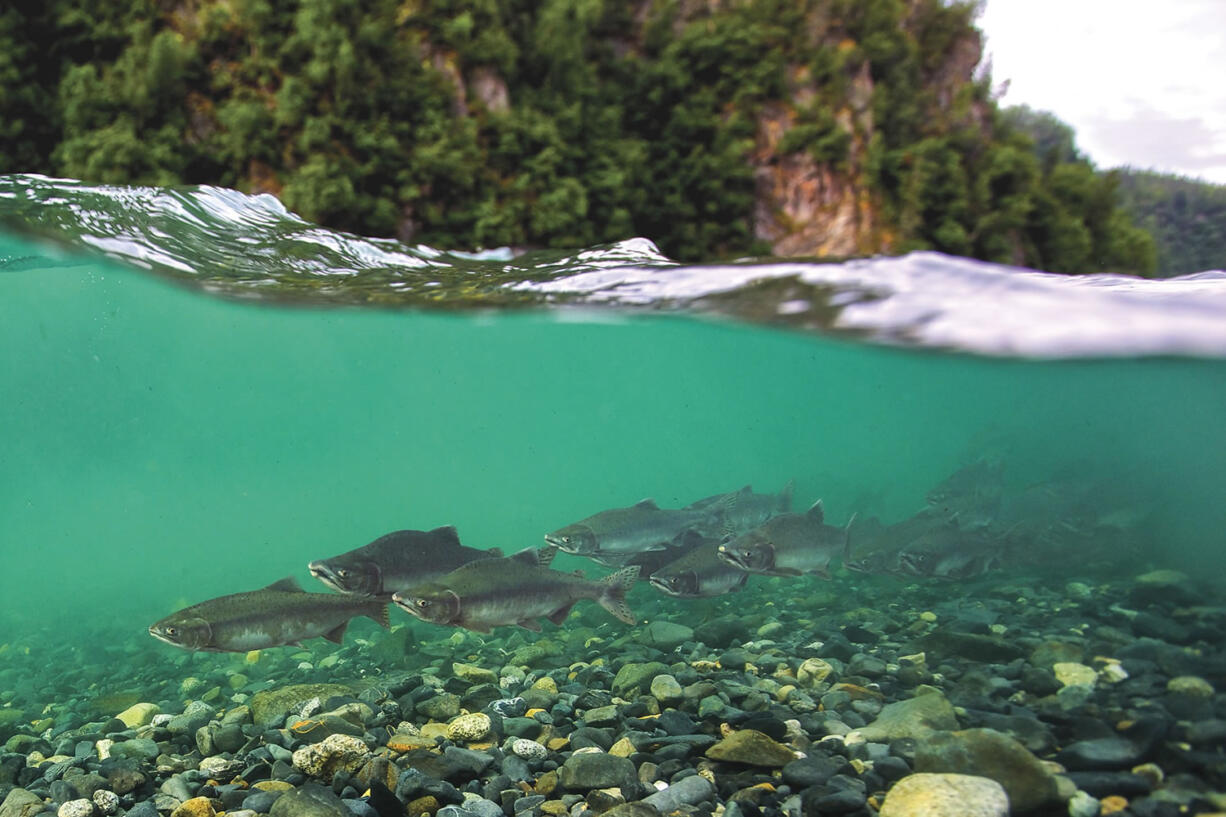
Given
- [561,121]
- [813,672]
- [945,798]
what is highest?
[561,121]

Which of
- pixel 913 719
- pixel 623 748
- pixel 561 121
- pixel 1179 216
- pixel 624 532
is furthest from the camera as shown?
pixel 1179 216

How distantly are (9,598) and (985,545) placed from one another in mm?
22804

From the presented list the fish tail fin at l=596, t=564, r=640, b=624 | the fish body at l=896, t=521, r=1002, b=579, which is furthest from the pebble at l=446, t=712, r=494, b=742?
the fish body at l=896, t=521, r=1002, b=579

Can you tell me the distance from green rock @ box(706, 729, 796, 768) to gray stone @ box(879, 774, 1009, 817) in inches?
20.9

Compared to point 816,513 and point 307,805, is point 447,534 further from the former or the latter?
point 816,513

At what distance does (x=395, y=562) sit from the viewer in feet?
16.4

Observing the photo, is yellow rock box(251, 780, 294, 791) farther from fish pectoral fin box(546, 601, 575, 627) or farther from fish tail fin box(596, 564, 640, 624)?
fish tail fin box(596, 564, 640, 624)

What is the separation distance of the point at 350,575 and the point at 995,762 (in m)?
3.62

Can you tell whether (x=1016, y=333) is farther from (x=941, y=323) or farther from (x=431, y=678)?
(x=431, y=678)

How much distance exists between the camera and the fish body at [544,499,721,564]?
20.2 ft

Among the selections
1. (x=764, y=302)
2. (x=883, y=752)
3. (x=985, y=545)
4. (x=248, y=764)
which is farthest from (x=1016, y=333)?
(x=248, y=764)

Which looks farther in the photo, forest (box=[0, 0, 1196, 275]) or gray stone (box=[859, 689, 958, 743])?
forest (box=[0, 0, 1196, 275])

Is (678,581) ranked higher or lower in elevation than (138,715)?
higher

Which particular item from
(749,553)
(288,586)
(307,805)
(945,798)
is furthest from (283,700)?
(945,798)
